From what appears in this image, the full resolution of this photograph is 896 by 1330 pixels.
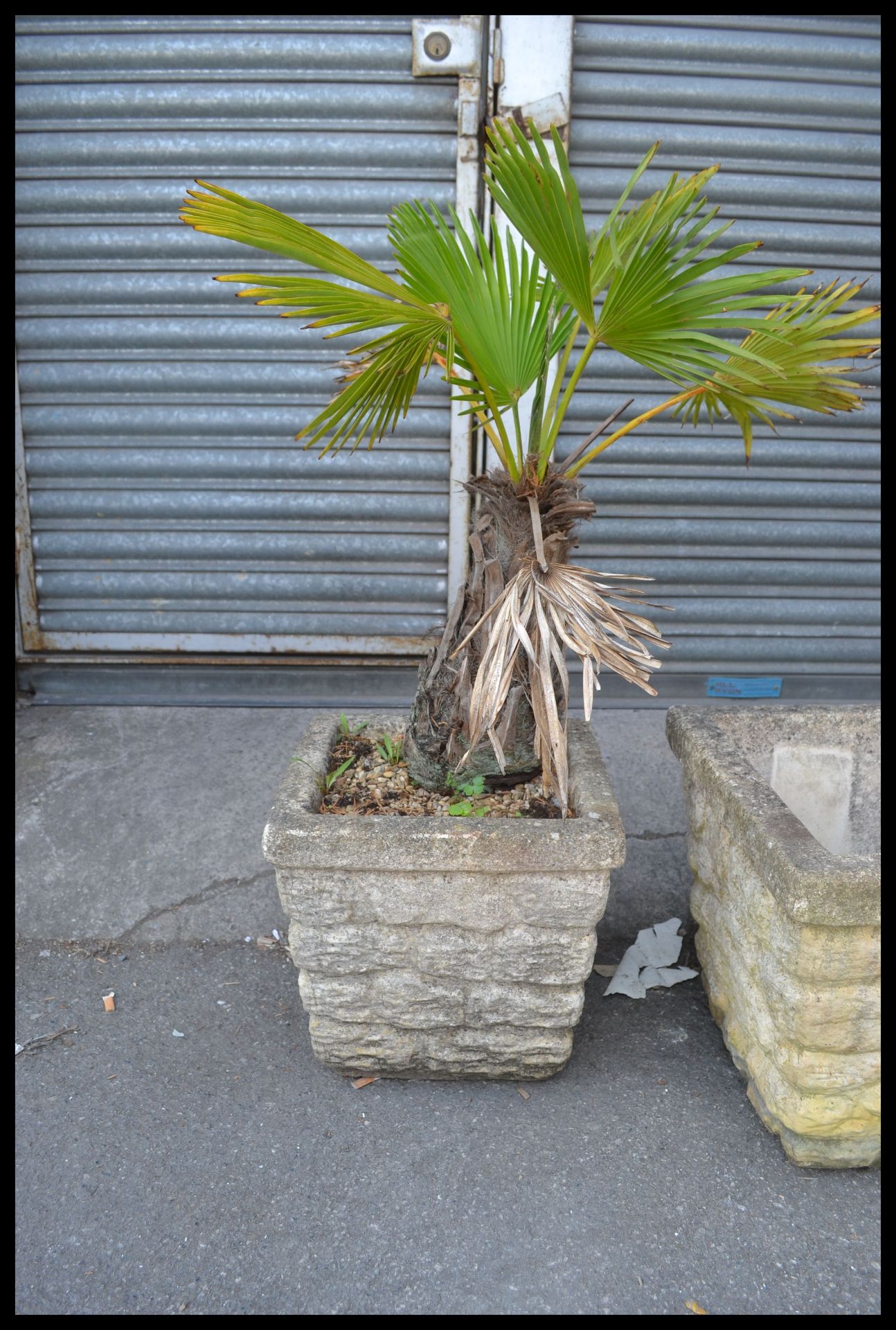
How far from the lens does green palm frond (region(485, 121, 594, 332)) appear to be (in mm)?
1660

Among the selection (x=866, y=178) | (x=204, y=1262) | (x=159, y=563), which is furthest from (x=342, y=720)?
(x=866, y=178)

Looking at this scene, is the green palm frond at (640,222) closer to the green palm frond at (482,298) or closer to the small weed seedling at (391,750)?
the green palm frond at (482,298)

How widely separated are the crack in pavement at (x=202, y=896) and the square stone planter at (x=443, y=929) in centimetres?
85

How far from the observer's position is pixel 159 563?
3725 mm

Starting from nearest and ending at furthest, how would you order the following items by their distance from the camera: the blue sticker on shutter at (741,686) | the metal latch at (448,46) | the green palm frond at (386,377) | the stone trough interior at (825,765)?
the green palm frond at (386,377) → the stone trough interior at (825,765) → the metal latch at (448,46) → the blue sticker on shutter at (741,686)

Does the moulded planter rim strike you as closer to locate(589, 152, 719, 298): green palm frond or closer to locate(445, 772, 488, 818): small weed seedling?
locate(445, 772, 488, 818): small weed seedling

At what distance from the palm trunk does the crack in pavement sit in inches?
33.0

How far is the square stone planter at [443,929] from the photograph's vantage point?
73.5 inches

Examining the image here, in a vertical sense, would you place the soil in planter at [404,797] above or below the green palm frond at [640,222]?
below

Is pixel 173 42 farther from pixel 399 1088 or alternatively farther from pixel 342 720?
pixel 399 1088

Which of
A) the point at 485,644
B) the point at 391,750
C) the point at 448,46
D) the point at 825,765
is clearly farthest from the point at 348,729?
the point at 448,46

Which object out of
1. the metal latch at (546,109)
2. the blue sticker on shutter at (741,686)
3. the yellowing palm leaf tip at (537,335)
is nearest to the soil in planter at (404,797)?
the yellowing palm leaf tip at (537,335)

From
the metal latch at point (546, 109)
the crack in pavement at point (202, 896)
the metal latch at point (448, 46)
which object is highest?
the metal latch at point (448, 46)

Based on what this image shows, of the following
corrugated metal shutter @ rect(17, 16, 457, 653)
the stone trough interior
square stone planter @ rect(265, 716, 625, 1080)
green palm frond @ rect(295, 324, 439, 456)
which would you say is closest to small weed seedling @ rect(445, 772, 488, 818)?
square stone planter @ rect(265, 716, 625, 1080)
